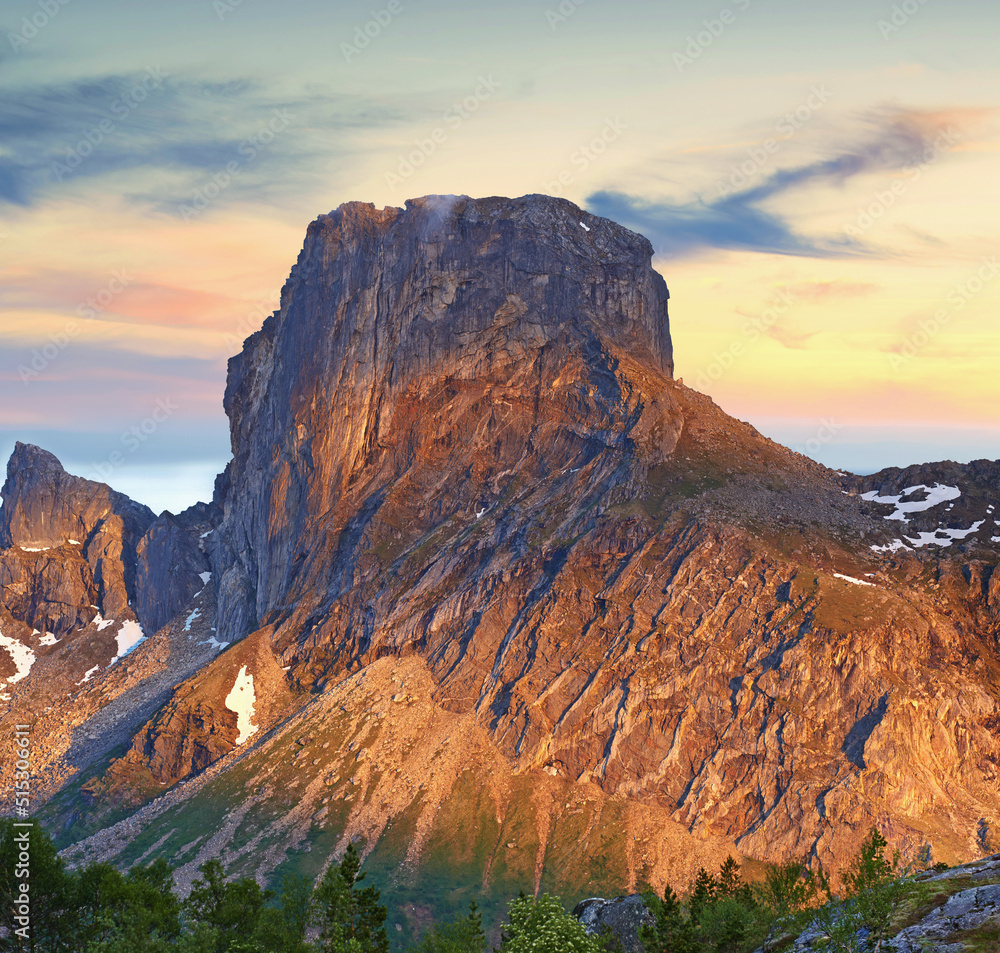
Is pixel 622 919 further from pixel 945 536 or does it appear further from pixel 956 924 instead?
pixel 945 536

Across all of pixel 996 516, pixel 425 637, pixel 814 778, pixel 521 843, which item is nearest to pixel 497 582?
pixel 425 637

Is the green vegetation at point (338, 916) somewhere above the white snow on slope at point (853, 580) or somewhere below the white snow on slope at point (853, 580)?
below

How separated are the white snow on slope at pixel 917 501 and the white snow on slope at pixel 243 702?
5272 inches

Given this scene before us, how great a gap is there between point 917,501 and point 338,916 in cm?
14577

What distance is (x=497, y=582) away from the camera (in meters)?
181

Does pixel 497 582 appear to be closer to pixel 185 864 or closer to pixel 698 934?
pixel 185 864

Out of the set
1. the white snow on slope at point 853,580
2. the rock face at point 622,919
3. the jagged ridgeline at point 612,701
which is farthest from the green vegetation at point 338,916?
the white snow on slope at point 853,580

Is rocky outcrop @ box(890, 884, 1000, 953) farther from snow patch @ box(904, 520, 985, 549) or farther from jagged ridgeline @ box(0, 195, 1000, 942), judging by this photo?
snow patch @ box(904, 520, 985, 549)

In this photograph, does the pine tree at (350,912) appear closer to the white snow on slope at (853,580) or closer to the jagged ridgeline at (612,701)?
the jagged ridgeline at (612,701)

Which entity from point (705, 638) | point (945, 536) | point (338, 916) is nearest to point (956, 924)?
point (338, 916)

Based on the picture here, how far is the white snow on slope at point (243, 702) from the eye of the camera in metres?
184

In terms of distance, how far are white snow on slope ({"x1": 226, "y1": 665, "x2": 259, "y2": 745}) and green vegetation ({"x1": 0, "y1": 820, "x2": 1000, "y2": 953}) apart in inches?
3860

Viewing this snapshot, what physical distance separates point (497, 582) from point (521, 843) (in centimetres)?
5223

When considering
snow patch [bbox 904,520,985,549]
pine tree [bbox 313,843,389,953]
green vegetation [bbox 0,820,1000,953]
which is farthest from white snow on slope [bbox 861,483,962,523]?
pine tree [bbox 313,843,389,953]
